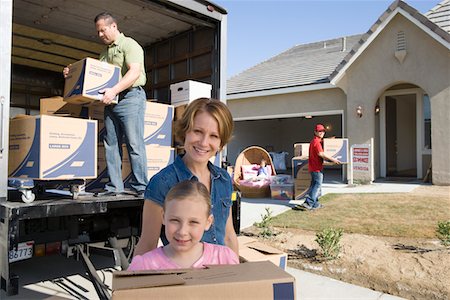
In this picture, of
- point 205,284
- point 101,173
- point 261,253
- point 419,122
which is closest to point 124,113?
point 101,173

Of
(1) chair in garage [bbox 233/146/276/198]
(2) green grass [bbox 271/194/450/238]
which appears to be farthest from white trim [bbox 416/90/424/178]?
(1) chair in garage [bbox 233/146/276/198]

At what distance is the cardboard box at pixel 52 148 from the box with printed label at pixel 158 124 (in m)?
0.80

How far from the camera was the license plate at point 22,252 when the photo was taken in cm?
314

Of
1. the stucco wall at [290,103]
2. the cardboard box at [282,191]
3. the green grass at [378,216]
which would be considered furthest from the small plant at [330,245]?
the stucco wall at [290,103]

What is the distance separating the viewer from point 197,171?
6.56 ft

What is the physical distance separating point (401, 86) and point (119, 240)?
37.9ft

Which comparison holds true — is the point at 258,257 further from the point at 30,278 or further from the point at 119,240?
the point at 30,278

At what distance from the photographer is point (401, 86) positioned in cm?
1275

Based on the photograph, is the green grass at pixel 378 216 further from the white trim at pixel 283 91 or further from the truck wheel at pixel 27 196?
the white trim at pixel 283 91

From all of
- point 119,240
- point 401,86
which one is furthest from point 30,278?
point 401,86

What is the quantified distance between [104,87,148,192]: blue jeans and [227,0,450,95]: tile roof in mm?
10066

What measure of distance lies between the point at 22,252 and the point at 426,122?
1216cm

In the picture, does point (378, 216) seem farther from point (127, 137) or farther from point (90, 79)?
point (90, 79)

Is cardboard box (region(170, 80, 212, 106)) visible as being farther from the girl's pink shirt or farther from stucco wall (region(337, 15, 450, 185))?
stucco wall (region(337, 15, 450, 185))
